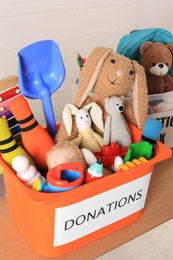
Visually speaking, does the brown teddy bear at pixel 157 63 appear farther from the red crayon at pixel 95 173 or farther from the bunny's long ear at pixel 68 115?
the red crayon at pixel 95 173

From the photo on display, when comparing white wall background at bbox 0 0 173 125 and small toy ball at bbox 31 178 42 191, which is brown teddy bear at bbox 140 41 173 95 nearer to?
small toy ball at bbox 31 178 42 191

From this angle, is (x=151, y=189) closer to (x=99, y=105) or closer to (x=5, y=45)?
(x=99, y=105)

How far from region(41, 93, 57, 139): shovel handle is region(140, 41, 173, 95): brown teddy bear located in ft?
0.98

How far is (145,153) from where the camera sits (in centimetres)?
52

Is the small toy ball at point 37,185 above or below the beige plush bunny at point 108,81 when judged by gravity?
below

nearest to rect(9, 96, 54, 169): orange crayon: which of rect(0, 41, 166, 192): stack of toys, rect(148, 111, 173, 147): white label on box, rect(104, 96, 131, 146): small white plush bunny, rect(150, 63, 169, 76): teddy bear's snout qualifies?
rect(0, 41, 166, 192): stack of toys

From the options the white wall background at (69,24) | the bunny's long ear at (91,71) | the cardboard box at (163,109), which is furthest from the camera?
the white wall background at (69,24)

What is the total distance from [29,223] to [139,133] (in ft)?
0.78

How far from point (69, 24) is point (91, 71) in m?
1.03

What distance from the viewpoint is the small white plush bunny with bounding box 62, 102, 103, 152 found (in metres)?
0.56

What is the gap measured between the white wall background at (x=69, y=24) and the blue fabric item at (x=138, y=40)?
1.81 feet

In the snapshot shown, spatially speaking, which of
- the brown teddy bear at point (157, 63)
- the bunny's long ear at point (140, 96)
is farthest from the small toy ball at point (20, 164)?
the brown teddy bear at point (157, 63)

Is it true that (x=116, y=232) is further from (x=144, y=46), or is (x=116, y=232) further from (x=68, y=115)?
(x=144, y=46)

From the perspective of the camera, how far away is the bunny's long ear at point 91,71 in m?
0.55
